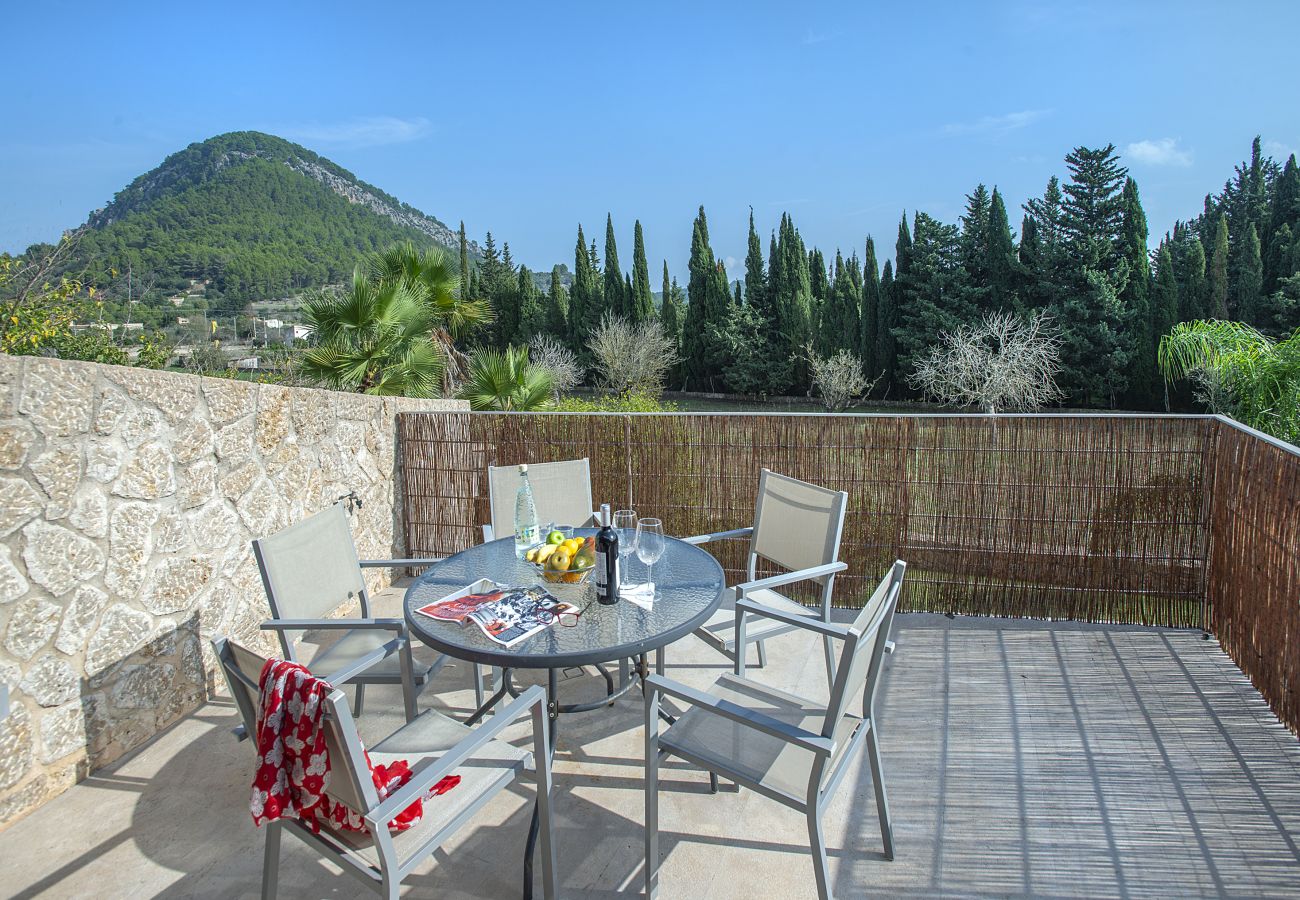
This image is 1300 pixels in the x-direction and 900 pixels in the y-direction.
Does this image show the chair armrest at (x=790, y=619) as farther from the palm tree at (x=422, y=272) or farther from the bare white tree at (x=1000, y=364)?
the bare white tree at (x=1000, y=364)

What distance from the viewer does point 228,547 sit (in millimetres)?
3010

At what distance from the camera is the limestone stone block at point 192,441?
2780 millimetres

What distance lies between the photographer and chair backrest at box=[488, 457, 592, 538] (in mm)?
3297

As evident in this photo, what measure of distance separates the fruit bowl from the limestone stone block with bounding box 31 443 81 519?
1584 mm

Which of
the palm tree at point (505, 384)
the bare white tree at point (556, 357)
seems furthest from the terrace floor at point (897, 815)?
the bare white tree at point (556, 357)

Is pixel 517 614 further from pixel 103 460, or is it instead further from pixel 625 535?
pixel 103 460

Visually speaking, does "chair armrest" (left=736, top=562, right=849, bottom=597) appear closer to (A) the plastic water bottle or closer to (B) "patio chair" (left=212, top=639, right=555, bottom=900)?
(A) the plastic water bottle

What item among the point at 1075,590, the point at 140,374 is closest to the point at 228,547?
the point at 140,374

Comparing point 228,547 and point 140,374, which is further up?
point 140,374

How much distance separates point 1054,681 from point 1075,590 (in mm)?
858

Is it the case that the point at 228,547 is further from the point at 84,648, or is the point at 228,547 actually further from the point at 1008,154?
the point at 1008,154

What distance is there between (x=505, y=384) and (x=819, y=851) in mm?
5185

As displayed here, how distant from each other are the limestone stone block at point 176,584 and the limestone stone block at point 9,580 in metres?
0.46

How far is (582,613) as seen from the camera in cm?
210
